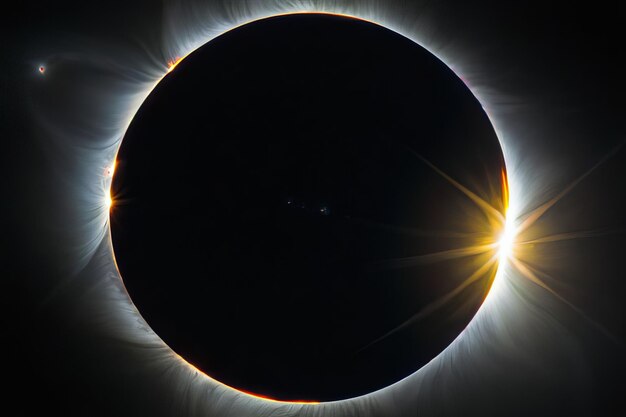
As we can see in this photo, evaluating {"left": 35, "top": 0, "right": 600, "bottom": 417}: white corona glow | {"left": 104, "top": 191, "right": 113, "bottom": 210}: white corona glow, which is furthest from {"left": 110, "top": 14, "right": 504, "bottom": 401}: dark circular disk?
{"left": 35, "top": 0, "right": 600, "bottom": 417}: white corona glow

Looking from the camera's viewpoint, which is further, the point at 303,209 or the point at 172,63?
the point at 172,63

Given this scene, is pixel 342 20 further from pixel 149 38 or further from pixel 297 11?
pixel 149 38

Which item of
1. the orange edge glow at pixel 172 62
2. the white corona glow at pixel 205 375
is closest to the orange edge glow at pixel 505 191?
the white corona glow at pixel 205 375

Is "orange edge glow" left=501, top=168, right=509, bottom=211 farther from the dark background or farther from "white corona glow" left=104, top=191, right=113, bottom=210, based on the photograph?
"white corona glow" left=104, top=191, right=113, bottom=210

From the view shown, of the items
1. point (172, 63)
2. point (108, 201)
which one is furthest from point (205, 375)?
point (172, 63)

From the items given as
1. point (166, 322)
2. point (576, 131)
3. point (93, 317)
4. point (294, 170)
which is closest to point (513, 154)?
point (576, 131)

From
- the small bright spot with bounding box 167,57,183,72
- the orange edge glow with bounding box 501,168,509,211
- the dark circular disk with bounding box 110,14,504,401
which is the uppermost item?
the small bright spot with bounding box 167,57,183,72

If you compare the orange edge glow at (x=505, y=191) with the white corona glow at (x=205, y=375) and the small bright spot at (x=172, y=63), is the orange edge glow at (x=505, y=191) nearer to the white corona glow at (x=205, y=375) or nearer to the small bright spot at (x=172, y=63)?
the white corona glow at (x=205, y=375)

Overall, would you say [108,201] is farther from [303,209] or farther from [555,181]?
[555,181]
